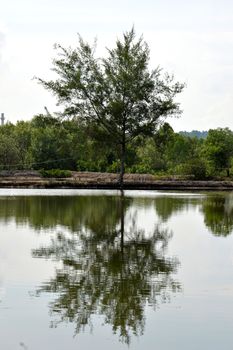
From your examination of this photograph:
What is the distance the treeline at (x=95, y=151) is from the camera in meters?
53.7

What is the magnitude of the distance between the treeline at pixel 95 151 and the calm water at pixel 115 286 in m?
33.6

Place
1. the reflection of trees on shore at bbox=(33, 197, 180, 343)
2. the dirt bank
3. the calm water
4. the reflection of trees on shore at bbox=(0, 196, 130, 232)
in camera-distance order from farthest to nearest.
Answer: the dirt bank
the reflection of trees on shore at bbox=(0, 196, 130, 232)
the reflection of trees on shore at bbox=(33, 197, 180, 343)
the calm water

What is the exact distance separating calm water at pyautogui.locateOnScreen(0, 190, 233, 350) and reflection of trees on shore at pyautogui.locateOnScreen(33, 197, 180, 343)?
16mm

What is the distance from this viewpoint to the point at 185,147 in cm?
11506

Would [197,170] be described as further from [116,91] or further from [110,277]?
[110,277]

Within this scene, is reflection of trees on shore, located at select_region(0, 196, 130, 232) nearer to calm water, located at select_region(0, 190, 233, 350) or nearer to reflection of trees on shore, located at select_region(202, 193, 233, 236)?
calm water, located at select_region(0, 190, 233, 350)

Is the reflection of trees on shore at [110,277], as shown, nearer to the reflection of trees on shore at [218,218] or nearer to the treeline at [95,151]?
the reflection of trees on shore at [218,218]

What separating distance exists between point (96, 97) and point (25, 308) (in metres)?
45.2

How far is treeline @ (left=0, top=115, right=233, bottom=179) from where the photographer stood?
176 ft

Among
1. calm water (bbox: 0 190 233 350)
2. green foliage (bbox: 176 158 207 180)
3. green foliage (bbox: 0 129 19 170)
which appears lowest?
calm water (bbox: 0 190 233 350)

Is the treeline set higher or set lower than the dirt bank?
higher

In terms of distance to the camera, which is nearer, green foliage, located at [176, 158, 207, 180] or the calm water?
the calm water

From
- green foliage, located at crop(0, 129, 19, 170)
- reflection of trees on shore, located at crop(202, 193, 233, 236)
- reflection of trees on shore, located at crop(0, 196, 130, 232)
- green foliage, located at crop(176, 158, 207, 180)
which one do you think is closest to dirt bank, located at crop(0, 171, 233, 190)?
green foliage, located at crop(176, 158, 207, 180)

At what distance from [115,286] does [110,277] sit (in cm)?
78
